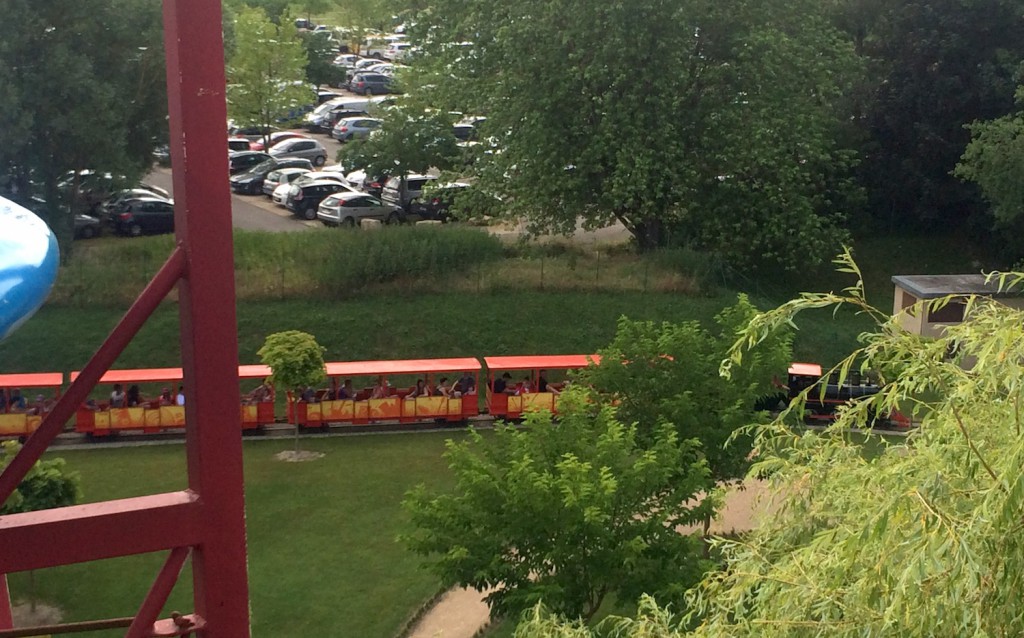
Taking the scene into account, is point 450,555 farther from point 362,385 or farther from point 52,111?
point 52,111

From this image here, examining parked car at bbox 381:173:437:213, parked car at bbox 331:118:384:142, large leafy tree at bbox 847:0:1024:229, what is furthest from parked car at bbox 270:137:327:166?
large leafy tree at bbox 847:0:1024:229

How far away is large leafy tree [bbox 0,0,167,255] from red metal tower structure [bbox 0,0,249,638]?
21.5 meters

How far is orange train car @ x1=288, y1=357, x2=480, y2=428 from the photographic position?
23828 mm

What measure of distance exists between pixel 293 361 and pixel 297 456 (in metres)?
2.08

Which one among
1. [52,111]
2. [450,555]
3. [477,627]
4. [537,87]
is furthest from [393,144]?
[450,555]

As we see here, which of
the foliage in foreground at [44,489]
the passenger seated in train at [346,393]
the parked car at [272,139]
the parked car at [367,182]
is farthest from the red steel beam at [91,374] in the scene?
the parked car at [272,139]

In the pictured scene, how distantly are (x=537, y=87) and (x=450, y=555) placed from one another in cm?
2076

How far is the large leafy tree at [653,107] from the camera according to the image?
2995 cm

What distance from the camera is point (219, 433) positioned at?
4230 millimetres

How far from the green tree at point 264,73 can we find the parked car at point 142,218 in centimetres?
1154

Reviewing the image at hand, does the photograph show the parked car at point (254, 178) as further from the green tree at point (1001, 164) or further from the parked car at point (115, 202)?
the green tree at point (1001, 164)

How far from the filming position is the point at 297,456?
2241 cm

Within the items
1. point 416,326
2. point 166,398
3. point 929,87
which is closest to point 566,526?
point 166,398

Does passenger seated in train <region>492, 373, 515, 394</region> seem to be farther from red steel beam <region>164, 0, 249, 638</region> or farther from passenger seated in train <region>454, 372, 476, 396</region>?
red steel beam <region>164, 0, 249, 638</region>
